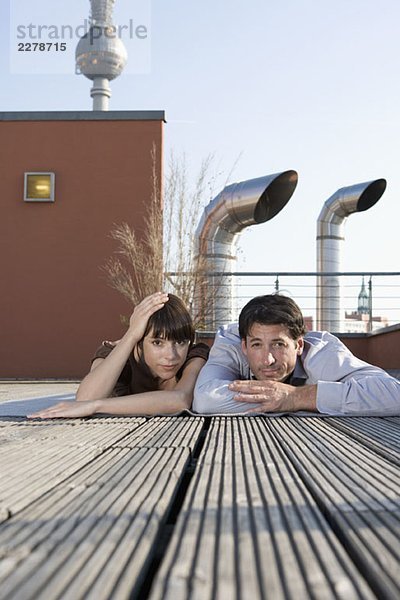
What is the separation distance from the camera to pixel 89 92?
5750cm

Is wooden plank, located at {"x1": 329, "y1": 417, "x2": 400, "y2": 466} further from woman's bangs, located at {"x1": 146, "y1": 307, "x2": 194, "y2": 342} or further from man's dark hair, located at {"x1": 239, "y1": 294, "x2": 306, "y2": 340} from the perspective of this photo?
woman's bangs, located at {"x1": 146, "y1": 307, "x2": 194, "y2": 342}

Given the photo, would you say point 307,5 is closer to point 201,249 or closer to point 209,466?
point 201,249

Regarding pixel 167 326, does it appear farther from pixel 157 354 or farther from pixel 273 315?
pixel 273 315

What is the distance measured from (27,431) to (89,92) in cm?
5909

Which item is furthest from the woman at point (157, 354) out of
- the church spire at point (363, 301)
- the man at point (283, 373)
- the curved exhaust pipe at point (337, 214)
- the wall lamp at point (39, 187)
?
the curved exhaust pipe at point (337, 214)

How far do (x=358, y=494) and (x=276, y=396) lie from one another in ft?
4.24

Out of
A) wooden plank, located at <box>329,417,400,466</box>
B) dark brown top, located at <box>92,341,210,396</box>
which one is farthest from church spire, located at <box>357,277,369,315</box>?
wooden plank, located at <box>329,417,400,466</box>

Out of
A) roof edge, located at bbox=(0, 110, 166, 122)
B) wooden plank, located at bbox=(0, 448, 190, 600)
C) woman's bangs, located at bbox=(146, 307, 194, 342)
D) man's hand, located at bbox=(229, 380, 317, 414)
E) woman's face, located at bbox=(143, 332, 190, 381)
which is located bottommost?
man's hand, located at bbox=(229, 380, 317, 414)

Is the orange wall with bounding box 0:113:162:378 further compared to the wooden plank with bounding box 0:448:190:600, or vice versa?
the orange wall with bounding box 0:113:162:378

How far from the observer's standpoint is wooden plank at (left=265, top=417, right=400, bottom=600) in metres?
0.55

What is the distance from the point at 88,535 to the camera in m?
0.63

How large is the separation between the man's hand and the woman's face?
409 millimetres

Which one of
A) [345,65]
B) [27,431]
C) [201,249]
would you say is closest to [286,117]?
[345,65]

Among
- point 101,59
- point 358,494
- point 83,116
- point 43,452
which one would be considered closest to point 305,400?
point 43,452
